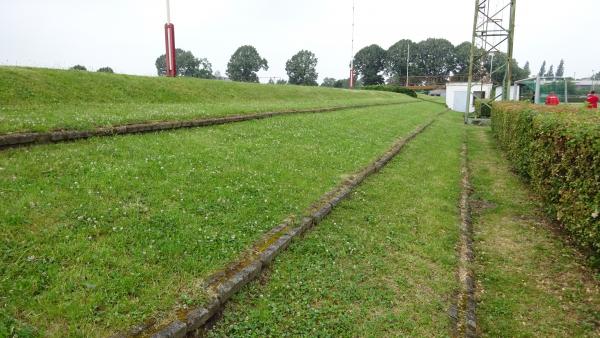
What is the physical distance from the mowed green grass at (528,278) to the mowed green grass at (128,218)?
289cm

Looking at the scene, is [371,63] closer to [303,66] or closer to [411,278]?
[303,66]

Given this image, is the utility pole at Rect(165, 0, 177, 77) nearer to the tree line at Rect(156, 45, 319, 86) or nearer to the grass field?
the grass field

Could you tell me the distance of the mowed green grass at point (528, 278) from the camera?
418 cm

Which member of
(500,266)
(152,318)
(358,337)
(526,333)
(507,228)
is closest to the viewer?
(152,318)

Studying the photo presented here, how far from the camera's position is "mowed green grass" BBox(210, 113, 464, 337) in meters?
3.78

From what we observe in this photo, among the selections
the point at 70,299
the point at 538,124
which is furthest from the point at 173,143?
the point at 538,124

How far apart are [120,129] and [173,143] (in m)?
1.18

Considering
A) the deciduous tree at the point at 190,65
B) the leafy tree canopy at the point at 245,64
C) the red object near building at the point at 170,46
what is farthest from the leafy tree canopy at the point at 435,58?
the red object near building at the point at 170,46

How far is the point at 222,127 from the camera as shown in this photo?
10695 mm

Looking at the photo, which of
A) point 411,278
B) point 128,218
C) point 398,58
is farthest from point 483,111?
point 398,58

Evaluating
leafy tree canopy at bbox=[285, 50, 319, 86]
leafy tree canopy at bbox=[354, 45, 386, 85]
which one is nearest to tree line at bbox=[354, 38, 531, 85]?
leafy tree canopy at bbox=[354, 45, 386, 85]

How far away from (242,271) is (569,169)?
17.7ft

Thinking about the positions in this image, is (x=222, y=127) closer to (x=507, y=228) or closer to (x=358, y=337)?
(x=507, y=228)

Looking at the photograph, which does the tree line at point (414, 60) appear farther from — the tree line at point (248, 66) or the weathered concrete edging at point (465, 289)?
the weathered concrete edging at point (465, 289)
